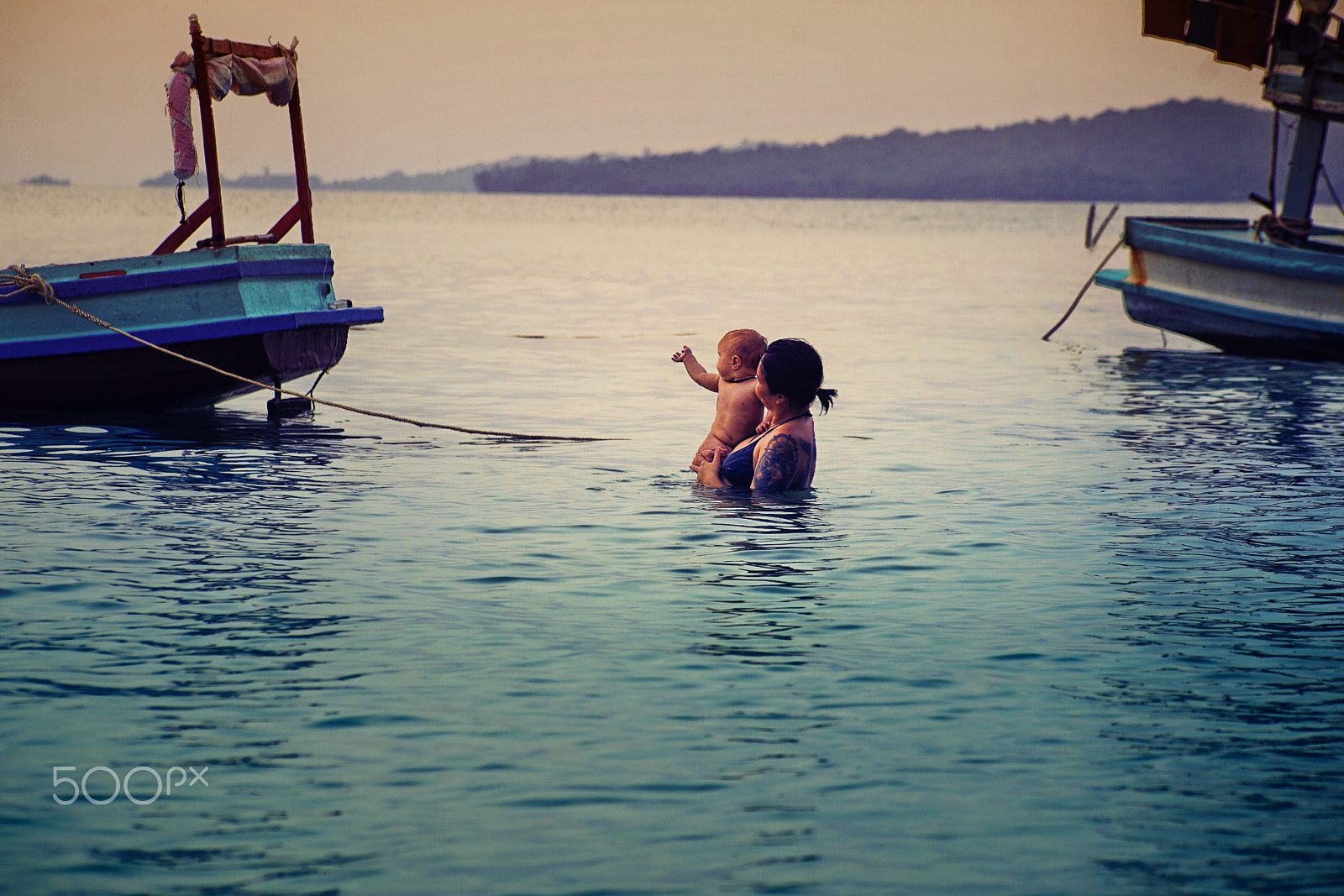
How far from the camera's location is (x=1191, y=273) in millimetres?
22078

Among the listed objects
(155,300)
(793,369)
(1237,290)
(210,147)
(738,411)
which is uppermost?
(210,147)

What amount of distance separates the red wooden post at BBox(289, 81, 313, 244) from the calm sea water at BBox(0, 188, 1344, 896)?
2.16m

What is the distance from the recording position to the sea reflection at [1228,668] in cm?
470

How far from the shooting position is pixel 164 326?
13391 millimetres

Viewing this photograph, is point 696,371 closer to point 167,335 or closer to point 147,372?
point 167,335

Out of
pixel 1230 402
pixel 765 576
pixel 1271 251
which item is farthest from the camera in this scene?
pixel 1271 251

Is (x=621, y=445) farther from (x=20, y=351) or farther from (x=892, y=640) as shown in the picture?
(x=892, y=640)

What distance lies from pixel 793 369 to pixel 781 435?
77 cm

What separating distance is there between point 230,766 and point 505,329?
22782 mm

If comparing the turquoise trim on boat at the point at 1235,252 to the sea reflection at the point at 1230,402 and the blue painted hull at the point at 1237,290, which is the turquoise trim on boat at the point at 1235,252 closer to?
the blue painted hull at the point at 1237,290

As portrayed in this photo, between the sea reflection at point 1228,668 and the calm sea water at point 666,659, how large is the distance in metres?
0.02

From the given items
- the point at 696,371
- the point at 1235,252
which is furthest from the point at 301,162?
the point at 1235,252

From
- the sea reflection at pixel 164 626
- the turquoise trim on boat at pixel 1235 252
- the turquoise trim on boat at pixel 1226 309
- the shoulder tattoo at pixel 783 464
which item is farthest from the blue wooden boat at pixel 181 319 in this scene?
the turquoise trim on boat at pixel 1226 309

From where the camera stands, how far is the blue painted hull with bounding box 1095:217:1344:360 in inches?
818
